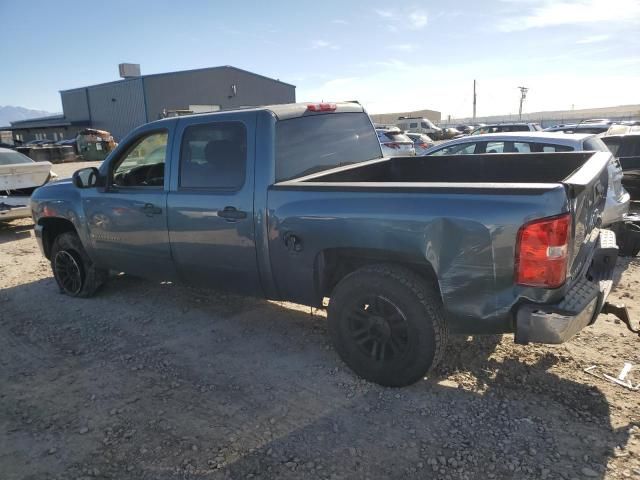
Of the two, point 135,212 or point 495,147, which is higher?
point 495,147

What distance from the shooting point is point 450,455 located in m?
2.64

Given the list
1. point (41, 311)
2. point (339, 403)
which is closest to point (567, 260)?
point (339, 403)

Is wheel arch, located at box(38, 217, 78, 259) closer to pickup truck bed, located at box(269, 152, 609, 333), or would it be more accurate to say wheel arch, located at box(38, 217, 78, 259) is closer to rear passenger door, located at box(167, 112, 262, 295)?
rear passenger door, located at box(167, 112, 262, 295)

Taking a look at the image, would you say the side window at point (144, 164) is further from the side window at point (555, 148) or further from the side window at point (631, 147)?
the side window at point (631, 147)

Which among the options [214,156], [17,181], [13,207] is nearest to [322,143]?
[214,156]

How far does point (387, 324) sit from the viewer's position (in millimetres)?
3188

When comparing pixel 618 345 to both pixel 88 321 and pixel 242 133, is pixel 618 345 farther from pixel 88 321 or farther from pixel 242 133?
pixel 88 321

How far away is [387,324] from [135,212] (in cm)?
262

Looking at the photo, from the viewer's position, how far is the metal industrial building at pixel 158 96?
38000 millimetres

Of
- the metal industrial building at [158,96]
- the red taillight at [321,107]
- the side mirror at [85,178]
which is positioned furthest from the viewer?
the metal industrial building at [158,96]

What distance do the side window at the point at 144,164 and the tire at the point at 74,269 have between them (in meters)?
1.11

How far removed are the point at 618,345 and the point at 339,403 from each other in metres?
2.39

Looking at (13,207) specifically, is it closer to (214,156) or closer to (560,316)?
(214,156)

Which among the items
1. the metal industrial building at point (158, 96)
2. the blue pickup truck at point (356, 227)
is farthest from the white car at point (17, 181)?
the metal industrial building at point (158, 96)
